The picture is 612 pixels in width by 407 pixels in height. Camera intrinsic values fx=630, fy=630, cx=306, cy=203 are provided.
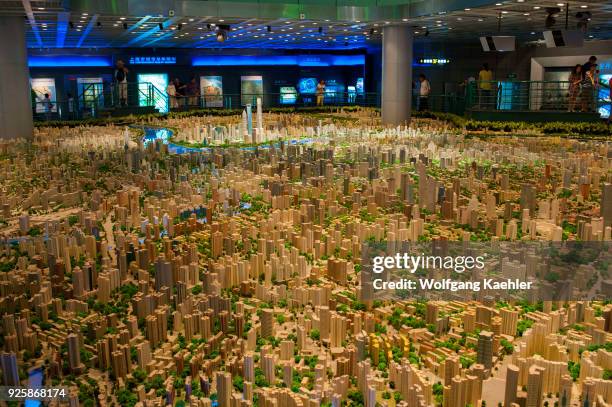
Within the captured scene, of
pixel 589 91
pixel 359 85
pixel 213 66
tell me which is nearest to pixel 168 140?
pixel 589 91

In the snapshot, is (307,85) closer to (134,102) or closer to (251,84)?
(251,84)

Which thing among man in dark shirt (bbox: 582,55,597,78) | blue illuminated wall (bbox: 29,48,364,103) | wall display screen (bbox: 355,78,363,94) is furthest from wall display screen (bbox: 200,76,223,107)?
man in dark shirt (bbox: 582,55,597,78)

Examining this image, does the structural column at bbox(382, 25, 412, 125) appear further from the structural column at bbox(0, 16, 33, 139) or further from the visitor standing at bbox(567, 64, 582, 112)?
the structural column at bbox(0, 16, 33, 139)

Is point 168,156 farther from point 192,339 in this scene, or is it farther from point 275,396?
point 275,396

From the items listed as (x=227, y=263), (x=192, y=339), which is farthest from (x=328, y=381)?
(x=227, y=263)

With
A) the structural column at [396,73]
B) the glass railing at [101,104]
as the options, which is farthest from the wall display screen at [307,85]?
the structural column at [396,73]

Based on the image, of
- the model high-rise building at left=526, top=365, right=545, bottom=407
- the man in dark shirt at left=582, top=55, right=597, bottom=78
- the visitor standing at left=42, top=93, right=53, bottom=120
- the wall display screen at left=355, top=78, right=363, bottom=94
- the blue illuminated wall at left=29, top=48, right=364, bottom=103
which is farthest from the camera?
the wall display screen at left=355, top=78, right=363, bottom=94

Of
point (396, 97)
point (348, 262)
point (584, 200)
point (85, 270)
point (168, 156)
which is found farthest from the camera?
point (396, 97)
